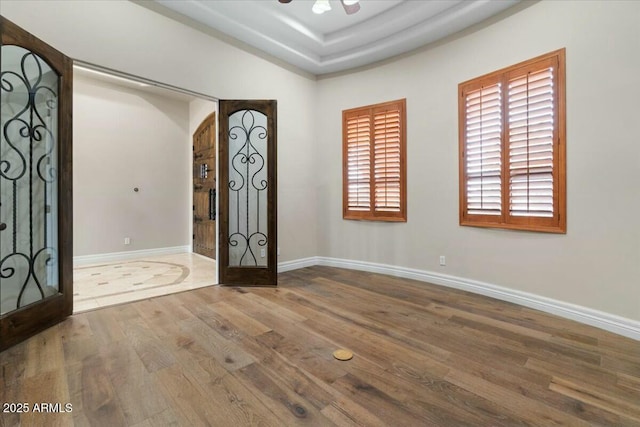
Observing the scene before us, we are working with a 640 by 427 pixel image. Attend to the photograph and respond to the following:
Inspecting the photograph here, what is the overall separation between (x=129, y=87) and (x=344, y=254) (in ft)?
17.2

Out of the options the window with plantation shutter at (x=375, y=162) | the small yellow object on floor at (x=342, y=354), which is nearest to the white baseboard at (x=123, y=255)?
the window with plantation shutter at (x=375, y=162)

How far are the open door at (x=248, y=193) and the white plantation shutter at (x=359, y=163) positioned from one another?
1.36 meters

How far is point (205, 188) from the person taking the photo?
5.88m

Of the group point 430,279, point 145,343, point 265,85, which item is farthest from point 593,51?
point 145,343

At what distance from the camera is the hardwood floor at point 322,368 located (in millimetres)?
1506

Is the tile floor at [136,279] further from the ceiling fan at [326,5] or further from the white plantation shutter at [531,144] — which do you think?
the white plantation shutter at [531,144]

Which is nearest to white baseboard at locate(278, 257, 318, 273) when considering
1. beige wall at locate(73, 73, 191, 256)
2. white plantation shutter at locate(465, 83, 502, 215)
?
white plantation shutter at locate(465, 83, 502, 215)

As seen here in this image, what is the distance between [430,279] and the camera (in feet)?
12.8

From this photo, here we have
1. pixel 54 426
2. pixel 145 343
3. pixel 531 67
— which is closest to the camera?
pixel 54 426

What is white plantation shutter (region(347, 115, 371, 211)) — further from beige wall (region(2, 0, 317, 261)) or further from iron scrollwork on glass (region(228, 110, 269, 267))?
iron scrollwork on glass (region(228, 110, 269, 267))

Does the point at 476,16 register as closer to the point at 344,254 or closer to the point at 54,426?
the point at 344,254

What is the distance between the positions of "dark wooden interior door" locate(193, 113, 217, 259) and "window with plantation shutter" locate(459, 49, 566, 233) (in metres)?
4.36

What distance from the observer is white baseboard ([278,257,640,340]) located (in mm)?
2451

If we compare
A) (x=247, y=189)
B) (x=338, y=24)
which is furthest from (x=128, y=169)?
(x=338, y=24)
